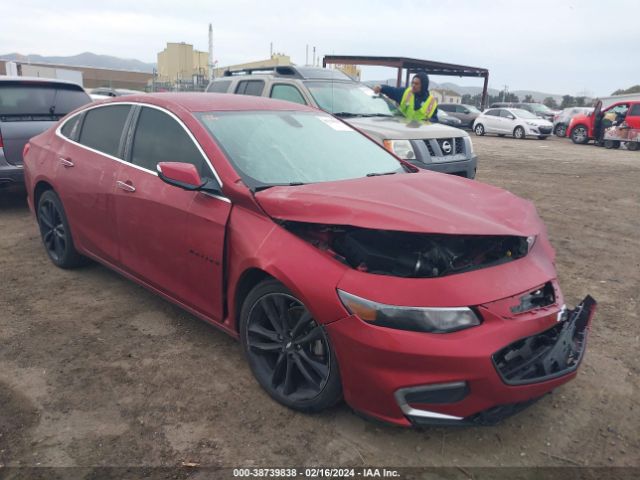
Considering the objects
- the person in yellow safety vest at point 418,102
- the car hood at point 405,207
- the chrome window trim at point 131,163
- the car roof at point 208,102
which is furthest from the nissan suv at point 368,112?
the car hood at point 405,207

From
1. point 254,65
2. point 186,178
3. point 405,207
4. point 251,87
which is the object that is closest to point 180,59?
point 254,65

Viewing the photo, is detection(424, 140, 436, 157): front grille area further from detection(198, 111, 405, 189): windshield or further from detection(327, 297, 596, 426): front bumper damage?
detection(327, 297, 596, 426): front bumper damage

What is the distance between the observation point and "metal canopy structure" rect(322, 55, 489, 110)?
24219mm

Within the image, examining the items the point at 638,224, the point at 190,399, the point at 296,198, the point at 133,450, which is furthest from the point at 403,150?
the point at 133,450

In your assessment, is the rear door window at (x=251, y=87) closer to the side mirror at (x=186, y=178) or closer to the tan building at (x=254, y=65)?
the tan building at (x=254, y=65)

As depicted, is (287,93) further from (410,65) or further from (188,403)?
(410,65)

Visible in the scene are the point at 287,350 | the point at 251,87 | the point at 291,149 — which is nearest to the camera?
the point at 287,350

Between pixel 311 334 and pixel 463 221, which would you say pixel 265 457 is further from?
pixel 463 221

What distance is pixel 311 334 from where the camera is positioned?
8.61 ft

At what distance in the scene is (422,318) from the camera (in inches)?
91.0

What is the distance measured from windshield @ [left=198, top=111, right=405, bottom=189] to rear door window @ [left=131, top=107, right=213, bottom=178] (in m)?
0.17

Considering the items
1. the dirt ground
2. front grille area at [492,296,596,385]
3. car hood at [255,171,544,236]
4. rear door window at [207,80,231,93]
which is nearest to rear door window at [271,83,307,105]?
rear door window at [207,80,231,93]

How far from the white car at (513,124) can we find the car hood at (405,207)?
70.6 ft

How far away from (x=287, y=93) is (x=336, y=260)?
579 cm
